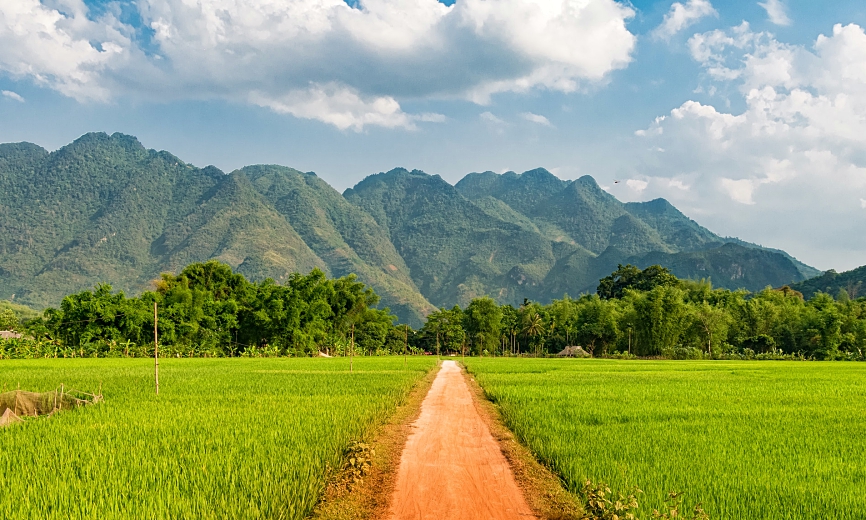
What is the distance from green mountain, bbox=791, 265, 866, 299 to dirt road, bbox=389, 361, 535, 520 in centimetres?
15696

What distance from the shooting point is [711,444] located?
1050 cm

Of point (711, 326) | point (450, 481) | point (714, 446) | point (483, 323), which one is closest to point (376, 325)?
point (483, 323)

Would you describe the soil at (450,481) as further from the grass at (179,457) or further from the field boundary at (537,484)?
the grass at (179,457)

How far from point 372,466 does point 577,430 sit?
15.3 ft

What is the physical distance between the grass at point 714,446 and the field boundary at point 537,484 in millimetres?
199

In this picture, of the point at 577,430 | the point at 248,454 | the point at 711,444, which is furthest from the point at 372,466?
the point at 711,444

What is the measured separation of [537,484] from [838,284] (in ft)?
568

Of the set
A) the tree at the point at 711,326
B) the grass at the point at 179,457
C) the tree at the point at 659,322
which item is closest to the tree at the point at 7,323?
the grass at the point at 179,457

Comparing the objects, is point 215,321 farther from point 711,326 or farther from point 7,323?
point 711,326

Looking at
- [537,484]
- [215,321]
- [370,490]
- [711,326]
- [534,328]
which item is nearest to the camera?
[370,490]

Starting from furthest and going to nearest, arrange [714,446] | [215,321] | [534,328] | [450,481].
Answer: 1. [534,328]
2. [215,321]
3. [714,446]
4. [450,481]

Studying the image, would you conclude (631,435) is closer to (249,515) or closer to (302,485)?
(302,485)

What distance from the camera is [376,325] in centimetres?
8431

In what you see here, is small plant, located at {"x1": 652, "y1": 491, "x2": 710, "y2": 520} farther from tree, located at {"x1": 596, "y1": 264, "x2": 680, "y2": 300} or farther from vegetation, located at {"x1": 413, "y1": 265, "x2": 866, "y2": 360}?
tree, located at {"x1": 596, "y1": 264, "x2": 680, "y2": 300}
